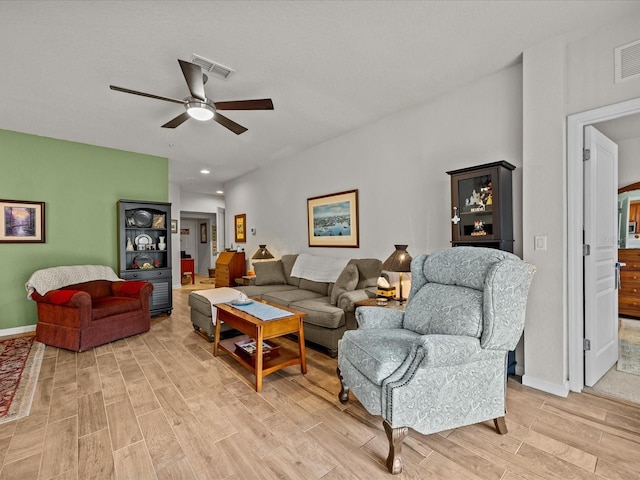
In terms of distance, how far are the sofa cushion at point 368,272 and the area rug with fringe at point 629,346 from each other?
2.35 meters

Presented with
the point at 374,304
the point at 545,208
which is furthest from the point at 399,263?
the point at 545,208

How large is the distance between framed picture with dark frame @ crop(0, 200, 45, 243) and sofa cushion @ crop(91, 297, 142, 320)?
1.37 metres

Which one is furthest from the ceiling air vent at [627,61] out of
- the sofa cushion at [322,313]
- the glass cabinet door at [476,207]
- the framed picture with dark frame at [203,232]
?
the framed picture with dark frame at [203,232]

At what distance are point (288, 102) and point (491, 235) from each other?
2.44 meters

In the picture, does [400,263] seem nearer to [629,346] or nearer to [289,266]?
[289,266]

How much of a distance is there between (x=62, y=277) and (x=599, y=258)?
5.83m

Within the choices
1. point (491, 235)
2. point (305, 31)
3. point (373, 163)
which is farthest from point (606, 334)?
point (305, 31)

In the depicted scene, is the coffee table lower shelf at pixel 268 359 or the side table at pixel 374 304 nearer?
the coffee table lower shelf at pixel 268 359

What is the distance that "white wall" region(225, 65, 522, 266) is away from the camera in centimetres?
284

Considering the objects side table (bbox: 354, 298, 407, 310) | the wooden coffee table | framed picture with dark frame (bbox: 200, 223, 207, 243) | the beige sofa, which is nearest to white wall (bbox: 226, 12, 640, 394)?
the beige sofa

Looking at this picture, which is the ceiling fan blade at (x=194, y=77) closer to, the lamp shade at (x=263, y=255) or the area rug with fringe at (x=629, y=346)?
the lamp shade at (x=263, y=255)

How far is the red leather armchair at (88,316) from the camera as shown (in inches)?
130

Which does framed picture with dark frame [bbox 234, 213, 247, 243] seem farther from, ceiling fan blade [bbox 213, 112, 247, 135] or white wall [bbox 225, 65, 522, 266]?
ceiling fan blade [bbox 213, 112, 247, 135]

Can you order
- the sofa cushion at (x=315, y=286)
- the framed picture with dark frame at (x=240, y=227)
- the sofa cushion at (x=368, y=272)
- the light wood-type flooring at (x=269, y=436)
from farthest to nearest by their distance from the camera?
1. the framed picture with dark frame at (x=240, y=227)
2. the sofa cushion at (x=315, y=286)
3. the sofa cushion at (x=368, y=272)
4. the light wood-type flooring at (x=269, y=436)
